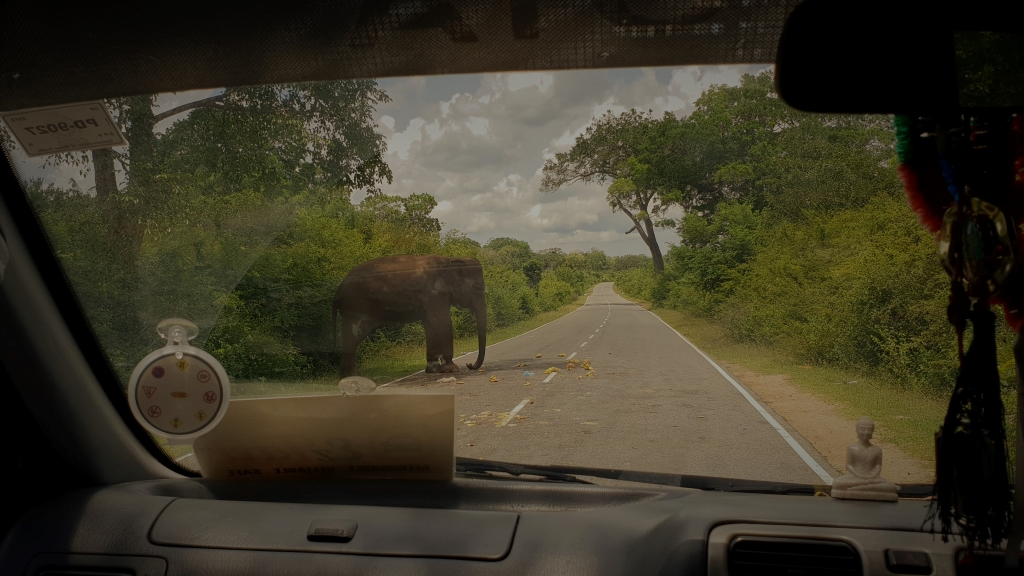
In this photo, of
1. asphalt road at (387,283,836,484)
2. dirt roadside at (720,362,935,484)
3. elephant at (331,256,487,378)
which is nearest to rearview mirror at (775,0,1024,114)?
dirt roadside at (720,362,935,484)

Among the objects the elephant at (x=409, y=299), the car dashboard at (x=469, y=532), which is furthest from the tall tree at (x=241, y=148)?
the car dashboard at (x=469, y=532)

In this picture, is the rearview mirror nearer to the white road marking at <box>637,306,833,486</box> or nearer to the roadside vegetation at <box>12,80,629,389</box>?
A: the white road marking at <box>637,306,833,486</box>

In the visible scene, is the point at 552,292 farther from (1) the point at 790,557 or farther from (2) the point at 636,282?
(1) the point at 790,557

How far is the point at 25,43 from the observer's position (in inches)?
95.3

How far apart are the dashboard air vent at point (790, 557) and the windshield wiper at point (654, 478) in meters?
0.38

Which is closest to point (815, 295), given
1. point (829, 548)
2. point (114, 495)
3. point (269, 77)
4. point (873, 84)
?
point (829, 548)

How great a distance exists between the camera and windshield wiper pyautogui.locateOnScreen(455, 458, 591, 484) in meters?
2.64

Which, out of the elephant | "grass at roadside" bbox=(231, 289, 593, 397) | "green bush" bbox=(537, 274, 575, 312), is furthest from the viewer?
"green bush" bbox=(537, 274, 575, 312)

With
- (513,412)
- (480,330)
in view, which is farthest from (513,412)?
(480,330)

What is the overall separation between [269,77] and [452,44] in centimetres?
77

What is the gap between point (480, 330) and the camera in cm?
344

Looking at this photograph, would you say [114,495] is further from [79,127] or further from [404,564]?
[79,127]

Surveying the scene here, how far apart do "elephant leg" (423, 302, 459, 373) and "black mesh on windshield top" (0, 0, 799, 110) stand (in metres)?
1.10

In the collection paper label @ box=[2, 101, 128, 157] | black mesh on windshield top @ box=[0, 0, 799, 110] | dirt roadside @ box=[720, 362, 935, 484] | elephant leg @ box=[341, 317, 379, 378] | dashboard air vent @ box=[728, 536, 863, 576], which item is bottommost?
dashboard air vent @ box=[728, 536, 863, 576]
